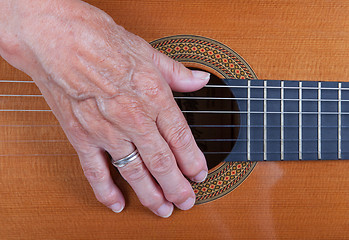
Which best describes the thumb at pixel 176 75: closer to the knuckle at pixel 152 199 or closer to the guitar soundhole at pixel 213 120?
the guitar soundhole at pixel 213 120

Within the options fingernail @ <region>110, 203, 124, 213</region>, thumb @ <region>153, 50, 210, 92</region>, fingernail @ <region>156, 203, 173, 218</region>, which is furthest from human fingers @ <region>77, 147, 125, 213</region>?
thumb @ <region>153, 50, 210, 92</region>

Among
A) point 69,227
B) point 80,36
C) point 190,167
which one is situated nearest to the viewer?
point 80,36

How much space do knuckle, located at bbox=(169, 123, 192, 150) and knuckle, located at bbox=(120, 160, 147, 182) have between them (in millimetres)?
87

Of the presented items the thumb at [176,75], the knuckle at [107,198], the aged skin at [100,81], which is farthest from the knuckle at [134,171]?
the thumb at [176,75]

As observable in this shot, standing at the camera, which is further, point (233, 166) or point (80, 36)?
point (233, 166)

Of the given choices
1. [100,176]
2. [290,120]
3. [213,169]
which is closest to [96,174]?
[100,176]

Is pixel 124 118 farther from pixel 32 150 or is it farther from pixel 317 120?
pixel 317 120

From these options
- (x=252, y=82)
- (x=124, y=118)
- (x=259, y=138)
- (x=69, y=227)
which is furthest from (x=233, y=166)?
(x=69, y=227)

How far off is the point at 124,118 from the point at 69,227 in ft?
1.38

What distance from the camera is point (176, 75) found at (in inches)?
28.6

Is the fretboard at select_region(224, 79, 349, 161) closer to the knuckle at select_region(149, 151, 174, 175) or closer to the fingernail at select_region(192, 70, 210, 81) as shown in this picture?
the fingernail at select_region(192, 70, 210, 81)

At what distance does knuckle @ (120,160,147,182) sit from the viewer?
69 centimetres

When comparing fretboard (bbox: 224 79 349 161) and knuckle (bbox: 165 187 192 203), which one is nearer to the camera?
knuckle (bbox: 165 187 192 203)

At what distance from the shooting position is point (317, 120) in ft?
2.87
